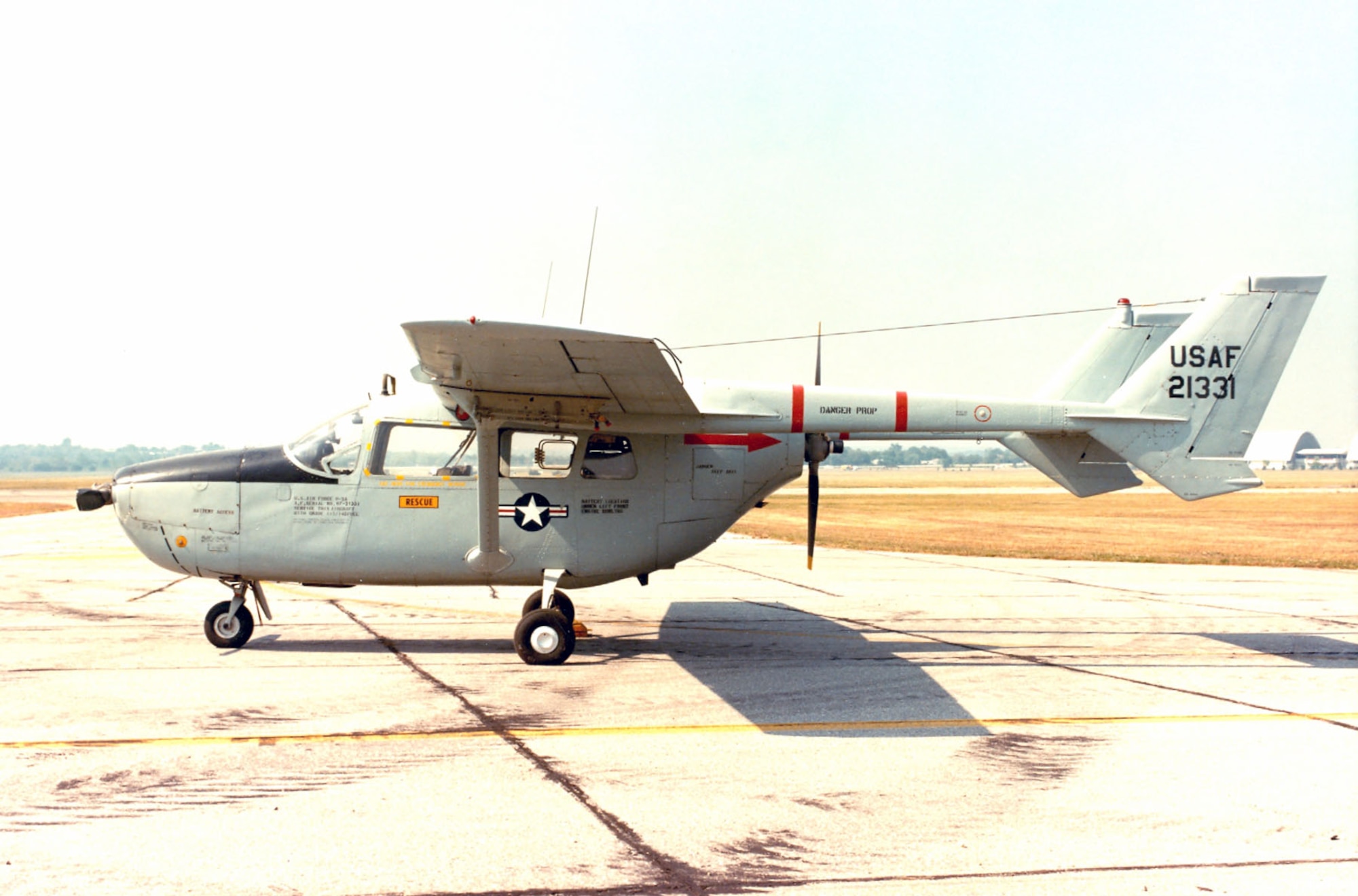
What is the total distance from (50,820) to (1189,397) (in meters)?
11.6

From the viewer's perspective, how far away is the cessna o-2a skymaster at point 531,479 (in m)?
10.7

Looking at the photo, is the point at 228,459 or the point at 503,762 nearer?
the point at 503,762

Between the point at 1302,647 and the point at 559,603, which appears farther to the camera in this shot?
the point at 1302,647

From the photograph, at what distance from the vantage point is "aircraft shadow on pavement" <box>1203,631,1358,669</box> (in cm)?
1110

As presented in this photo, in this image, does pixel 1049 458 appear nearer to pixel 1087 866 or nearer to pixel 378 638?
pixel 1087 866

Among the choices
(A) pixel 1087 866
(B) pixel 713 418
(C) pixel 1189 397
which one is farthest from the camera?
(C) pixel 1189 397

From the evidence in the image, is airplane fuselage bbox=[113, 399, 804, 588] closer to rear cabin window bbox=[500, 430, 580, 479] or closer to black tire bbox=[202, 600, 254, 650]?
rear cabin window bbox=[500, 430, 580, 479]

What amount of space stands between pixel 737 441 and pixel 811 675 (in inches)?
109

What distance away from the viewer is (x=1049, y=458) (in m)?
11.8

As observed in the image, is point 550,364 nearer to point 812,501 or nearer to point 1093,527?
point 812,501

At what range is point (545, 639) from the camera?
10.3 metres

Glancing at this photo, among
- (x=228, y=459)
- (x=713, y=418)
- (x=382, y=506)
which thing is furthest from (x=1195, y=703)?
(x=228, y=459)

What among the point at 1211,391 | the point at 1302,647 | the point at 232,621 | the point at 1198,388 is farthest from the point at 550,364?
the point at 1302,647

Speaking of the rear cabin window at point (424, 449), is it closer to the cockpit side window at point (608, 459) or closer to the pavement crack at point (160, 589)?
the cockpit side window at point (608, 459)
